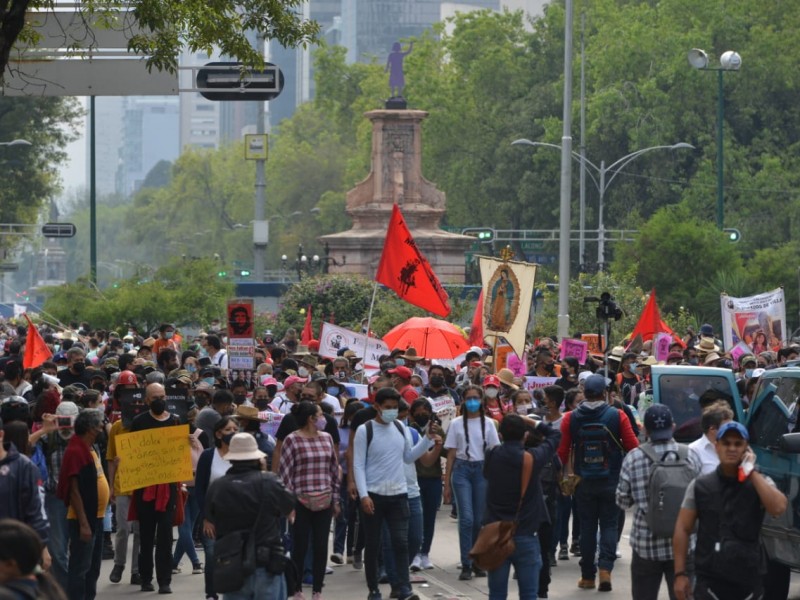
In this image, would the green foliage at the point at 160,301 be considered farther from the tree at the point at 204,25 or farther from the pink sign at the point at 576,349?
the tree at the point at 204,25

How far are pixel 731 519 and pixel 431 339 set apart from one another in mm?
17584

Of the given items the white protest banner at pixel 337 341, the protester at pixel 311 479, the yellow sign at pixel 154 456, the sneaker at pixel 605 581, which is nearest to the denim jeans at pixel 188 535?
the yellow sign at pixel 154 456

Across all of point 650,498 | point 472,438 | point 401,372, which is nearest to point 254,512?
point 650,498

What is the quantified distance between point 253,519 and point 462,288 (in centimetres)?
4231

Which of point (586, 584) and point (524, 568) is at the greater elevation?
point (524, 568)

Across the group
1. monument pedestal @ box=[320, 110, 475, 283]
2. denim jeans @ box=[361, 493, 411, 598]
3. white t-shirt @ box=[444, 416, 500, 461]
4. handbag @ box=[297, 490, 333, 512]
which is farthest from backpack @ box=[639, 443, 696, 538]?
monument pedestal @ box=[320, 110, 475, 283]

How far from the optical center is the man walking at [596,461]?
13484mm

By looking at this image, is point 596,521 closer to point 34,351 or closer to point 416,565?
point 416,565

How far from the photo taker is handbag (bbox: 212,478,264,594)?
10.1 metres

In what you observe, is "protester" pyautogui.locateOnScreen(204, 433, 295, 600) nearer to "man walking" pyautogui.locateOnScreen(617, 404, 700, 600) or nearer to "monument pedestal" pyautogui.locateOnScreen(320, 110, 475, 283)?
"man walking" pyautogui.locateOnScreen(617, 404, 700, 600)

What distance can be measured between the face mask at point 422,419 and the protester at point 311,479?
2191 millimetres

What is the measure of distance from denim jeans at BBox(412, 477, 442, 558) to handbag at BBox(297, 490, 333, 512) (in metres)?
2.09

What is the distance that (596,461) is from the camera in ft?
44.3

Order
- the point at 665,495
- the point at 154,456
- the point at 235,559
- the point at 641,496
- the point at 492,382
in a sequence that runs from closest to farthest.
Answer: the point at 235,559 < the point at 665,495 < the point at 641,496 < the point at 154,456 < the point at 492,382
